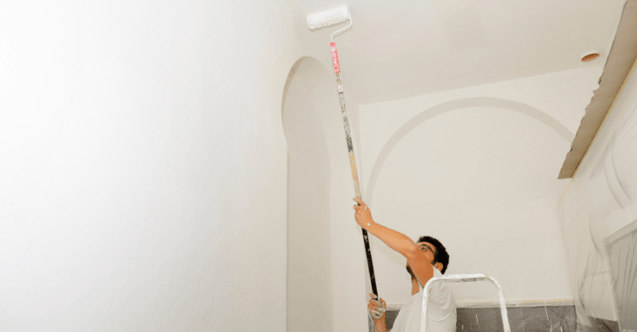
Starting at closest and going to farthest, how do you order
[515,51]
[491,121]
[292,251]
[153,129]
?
[153,129] < [292,251] < [515,51] < [491,121]

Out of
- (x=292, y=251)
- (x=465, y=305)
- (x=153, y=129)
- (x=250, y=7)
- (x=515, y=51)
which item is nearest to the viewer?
(x=153, y=129)

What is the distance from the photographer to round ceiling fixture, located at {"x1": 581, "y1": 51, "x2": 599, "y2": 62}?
2603 millimetres

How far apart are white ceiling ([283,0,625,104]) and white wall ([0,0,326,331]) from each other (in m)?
0.85

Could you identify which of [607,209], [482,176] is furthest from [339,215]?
[607,209]

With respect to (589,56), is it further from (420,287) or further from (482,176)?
(420,287)

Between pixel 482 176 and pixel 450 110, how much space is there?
0.58 meters

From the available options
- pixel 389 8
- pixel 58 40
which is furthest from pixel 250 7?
pixel 58 40

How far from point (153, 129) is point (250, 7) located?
0.89 metres

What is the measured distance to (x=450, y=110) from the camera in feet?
10.6

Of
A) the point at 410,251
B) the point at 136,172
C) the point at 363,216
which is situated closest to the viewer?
the point at 136,172

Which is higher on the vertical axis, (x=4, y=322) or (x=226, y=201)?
(x=226, y=201)

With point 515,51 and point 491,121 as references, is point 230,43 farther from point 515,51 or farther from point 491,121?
point 491,121

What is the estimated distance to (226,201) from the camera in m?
1.45

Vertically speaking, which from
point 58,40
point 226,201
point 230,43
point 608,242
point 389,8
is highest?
point 389,8
